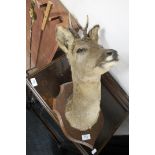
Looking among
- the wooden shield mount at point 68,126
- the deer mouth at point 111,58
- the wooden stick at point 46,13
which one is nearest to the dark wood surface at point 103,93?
the wooden shield mount at point 68,126

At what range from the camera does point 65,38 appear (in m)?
1.04

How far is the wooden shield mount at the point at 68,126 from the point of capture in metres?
1.14

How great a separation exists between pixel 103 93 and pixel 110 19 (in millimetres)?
312

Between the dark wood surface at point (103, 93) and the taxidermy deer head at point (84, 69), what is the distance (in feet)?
0.30

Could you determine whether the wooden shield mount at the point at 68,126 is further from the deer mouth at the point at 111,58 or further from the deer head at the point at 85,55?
the deer mouth at the point at 111,58

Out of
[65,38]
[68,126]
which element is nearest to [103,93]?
[68,126]

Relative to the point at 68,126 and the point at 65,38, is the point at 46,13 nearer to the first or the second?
the point at 65,38

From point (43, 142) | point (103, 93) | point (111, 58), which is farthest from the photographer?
point (43, 142)

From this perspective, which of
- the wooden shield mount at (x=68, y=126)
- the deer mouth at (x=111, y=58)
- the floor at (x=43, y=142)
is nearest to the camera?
the deer mouth at (x=111, y=58)
